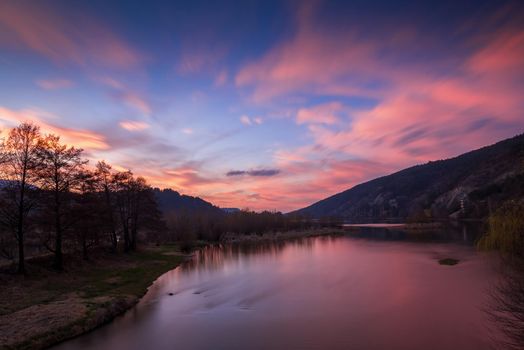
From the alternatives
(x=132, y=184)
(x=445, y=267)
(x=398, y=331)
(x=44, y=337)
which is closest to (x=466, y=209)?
(x=445, y=267)

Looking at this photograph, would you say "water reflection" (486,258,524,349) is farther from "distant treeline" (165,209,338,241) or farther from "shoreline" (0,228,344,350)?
"distant treeline" (165,209,338,241)

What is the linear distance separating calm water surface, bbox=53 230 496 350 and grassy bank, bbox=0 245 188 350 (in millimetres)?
1145

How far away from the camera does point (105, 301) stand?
94.9ft

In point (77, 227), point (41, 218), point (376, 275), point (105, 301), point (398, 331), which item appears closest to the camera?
point (398, 331)

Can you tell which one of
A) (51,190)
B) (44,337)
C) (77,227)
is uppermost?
(51,190)

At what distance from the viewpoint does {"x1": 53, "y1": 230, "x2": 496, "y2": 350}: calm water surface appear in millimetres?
21328

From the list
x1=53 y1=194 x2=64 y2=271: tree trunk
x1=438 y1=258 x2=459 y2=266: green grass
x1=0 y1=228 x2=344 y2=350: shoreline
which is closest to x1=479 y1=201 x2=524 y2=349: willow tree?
x1=0 y1=228 x2=344 y2=350: shoreline

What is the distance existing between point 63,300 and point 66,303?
1.21m

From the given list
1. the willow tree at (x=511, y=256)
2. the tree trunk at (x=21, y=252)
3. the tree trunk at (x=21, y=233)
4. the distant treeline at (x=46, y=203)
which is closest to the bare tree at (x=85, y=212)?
the distant treeline at (x=46, y=203)

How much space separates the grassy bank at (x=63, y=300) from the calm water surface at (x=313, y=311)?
3.76 feet

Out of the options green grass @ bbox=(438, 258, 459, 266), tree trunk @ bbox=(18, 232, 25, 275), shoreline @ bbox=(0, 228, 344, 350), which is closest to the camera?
shoreline @ bbox=(0, 228, 344, 350)

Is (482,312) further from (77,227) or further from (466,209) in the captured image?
(466,209)

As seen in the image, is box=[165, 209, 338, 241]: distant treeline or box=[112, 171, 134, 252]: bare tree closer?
box=[112, 171, 134, 252]: bare tree

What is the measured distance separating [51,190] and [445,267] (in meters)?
45.0
